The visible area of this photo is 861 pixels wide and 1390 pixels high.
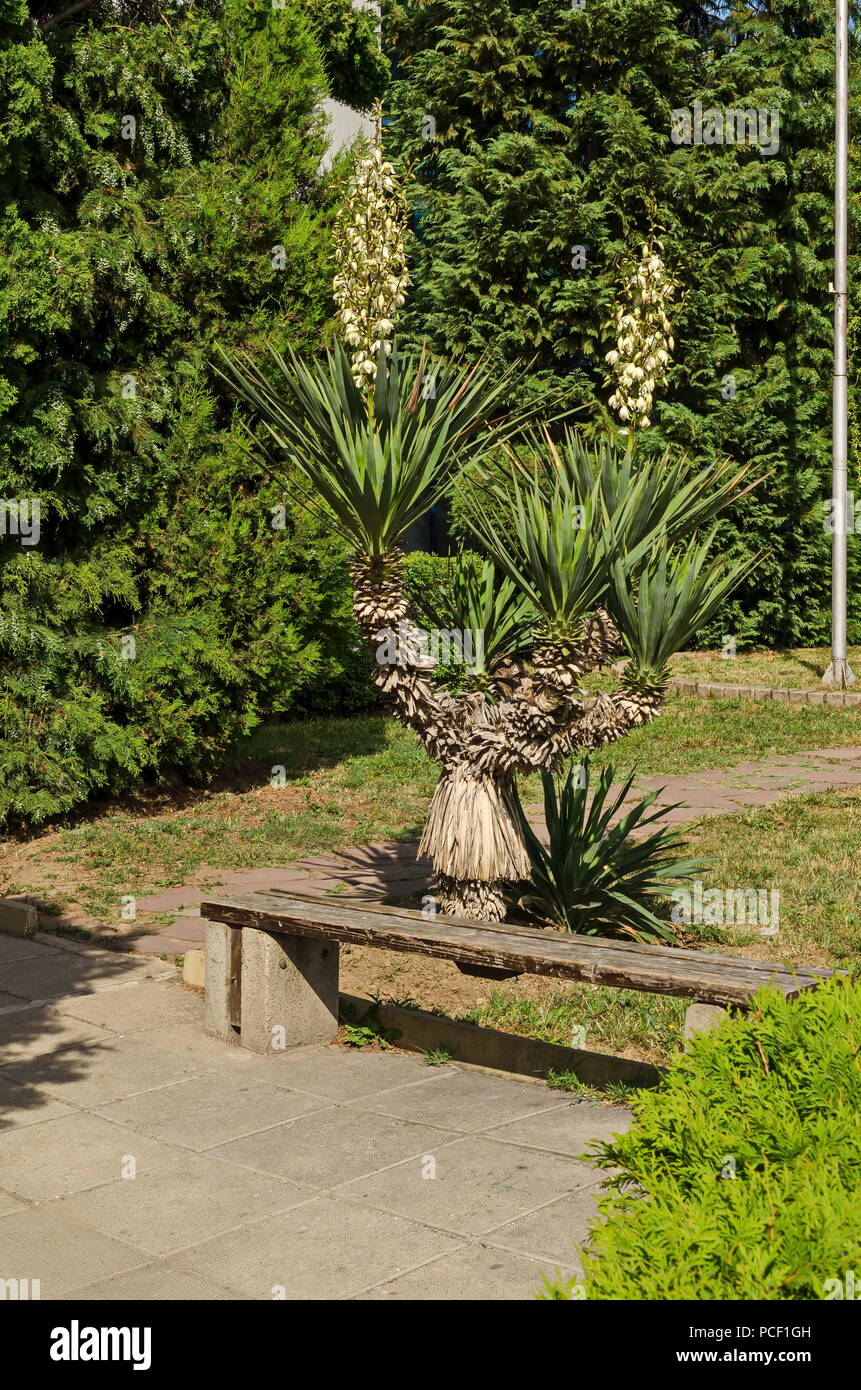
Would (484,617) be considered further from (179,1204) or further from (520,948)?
(179,1204)

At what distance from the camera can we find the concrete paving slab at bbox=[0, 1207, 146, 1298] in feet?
11.1

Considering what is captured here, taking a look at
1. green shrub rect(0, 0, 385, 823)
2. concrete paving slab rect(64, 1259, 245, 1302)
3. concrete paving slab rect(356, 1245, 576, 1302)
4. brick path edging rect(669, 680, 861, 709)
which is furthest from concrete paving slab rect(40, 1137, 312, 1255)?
brick path edging rect(669, 680, 861, 709)

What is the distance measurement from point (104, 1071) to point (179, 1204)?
1.34m

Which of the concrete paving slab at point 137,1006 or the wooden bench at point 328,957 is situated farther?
the concrete paving slab at point 137,1006

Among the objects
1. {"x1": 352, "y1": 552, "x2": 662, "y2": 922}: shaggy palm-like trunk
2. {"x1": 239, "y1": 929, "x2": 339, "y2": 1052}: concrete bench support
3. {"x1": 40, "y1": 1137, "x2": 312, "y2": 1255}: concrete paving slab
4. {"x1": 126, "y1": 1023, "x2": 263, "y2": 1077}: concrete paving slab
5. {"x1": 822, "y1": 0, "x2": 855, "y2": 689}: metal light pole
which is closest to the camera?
{"x1": 40, "y1": 1137, "x2": 312, "y2": 1255}: concrete paving slab

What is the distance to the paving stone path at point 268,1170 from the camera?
3.39 metres

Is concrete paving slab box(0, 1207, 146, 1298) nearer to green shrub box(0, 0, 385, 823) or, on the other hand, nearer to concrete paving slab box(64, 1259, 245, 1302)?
concrete paving slab box(64, 1259, 245, 1302)

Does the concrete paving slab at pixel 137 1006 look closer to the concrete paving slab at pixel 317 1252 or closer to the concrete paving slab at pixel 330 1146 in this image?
the concrete paving slab at pixel 330 1146

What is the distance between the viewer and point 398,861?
8555 mm

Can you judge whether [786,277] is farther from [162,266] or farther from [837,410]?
[162,266]

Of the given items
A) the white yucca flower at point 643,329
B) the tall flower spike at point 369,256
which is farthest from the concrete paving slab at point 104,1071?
the white yucca flower at point 643,329

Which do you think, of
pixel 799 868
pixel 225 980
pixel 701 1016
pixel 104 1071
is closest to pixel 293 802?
pixel 799 868

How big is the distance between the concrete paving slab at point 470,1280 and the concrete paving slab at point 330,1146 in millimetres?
665

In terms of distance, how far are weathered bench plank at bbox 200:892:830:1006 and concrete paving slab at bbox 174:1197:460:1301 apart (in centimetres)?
109
